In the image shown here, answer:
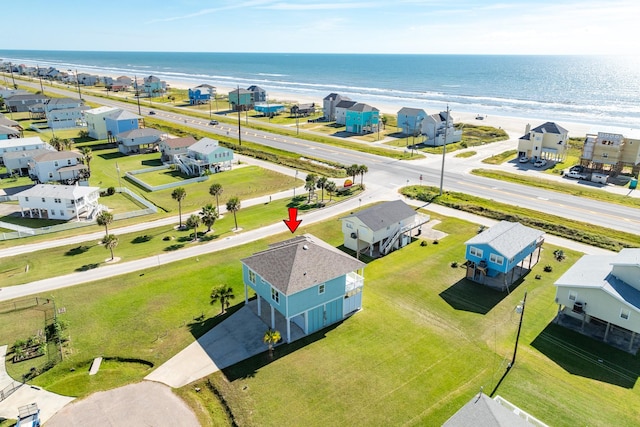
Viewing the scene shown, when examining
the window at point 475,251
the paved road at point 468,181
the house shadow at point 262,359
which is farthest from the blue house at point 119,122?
the window at point 475,251

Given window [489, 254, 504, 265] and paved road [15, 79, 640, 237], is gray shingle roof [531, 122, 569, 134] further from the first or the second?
window [489, 254, 504, 265]

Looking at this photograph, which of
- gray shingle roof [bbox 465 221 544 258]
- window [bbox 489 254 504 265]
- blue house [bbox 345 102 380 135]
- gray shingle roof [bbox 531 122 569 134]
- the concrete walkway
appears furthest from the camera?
blue house [bbox 345 102 380 135]

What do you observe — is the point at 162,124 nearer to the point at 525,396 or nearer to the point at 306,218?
the point at 306,218

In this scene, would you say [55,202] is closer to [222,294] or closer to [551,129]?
[222,294]

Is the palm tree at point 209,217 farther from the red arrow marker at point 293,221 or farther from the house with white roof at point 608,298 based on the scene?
the house with white roof at point 608,298

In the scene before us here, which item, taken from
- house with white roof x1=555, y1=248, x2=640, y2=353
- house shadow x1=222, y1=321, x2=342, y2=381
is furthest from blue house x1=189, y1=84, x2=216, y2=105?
house with white roof x1=555, y1=248, x2=640, y2=353

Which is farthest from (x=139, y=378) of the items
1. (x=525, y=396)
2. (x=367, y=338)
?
(x=525, y=396)

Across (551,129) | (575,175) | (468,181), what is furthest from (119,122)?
(575,175)
